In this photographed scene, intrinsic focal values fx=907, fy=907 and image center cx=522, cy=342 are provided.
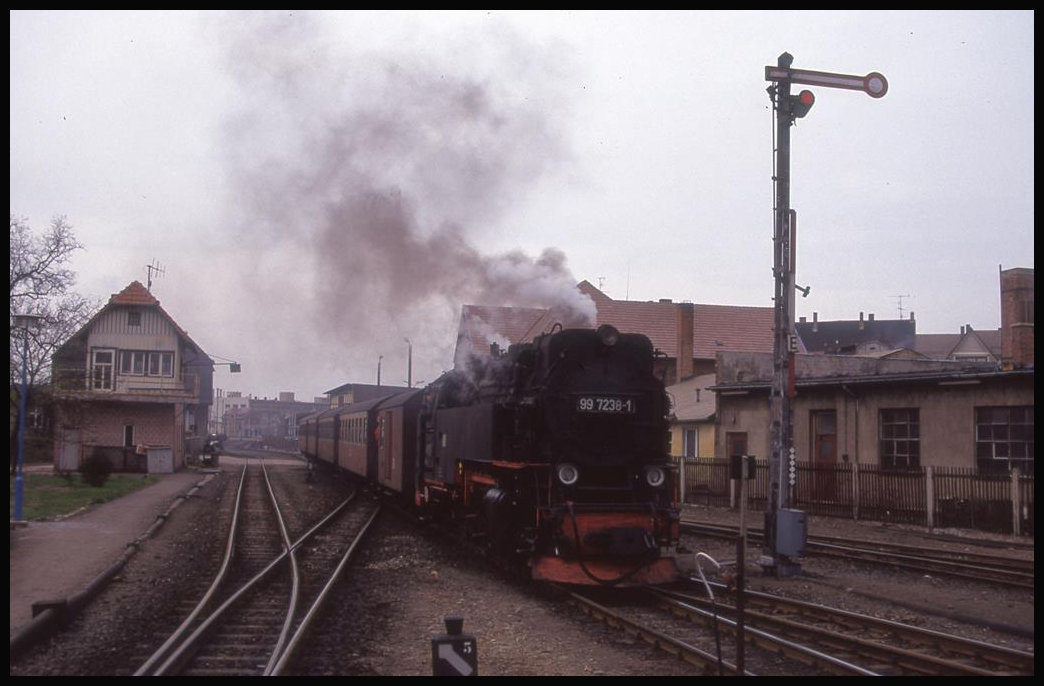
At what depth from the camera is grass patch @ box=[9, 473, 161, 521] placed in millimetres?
20047

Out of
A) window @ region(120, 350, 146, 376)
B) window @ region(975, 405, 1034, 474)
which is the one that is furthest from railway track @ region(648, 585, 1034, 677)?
window @ region(120, 350, 146, 376)

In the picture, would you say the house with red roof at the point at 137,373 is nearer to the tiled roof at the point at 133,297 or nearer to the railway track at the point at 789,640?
the tiled roof at the point at 133,297

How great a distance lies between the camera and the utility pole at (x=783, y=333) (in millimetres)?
13164

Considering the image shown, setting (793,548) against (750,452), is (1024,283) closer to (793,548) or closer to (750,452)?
(750,452)

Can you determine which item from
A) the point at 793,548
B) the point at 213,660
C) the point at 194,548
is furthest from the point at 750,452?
the point at 213,660

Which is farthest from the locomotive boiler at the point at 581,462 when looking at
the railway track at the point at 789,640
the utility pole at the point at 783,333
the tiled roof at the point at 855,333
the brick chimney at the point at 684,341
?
the tiled roof at the point at 855,333

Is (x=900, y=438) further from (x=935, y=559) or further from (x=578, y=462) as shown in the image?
(x=578, y=462)

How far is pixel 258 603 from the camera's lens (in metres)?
10.6

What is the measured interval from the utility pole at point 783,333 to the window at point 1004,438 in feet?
28.4

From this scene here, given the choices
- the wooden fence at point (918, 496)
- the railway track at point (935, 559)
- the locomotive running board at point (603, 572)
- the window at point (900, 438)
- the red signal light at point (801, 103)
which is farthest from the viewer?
the window at point (900, 438)

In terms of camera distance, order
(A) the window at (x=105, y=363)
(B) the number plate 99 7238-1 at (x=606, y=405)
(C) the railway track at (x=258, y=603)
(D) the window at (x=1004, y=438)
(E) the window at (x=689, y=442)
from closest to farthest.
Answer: (C) the railway track at (x=258, y=603), (B) the number plate 99 7238-1 at (x=606, y=405), (D) the window at (x=1004, y=438), (E) the window at (x=689, y=442), (A) the window at (x=105, y=363)

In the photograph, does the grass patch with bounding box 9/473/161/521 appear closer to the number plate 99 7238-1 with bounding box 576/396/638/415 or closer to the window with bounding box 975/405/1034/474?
the number plate 99 7238-1 with bounding box 576/396/638/415

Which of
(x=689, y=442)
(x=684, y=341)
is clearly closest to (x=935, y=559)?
(x=689, y=442)

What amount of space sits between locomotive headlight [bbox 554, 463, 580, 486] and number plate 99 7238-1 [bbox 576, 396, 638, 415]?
2.33 ft
